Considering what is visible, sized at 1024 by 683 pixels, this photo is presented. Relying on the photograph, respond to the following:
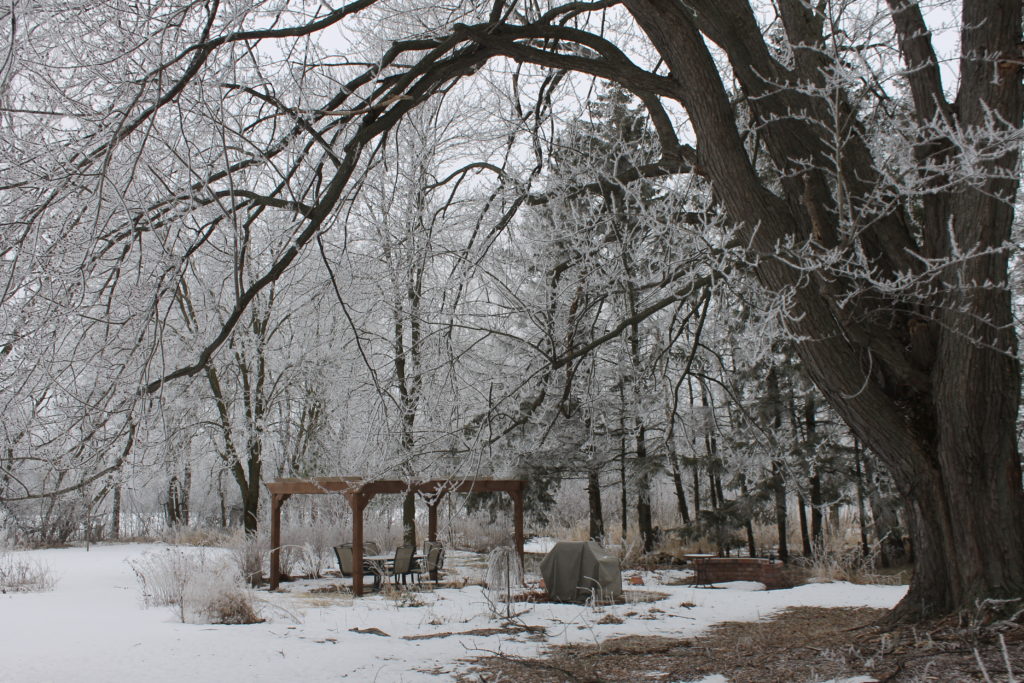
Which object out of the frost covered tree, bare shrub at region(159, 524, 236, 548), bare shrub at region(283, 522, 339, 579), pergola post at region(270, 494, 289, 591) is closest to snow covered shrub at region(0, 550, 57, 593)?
pergola post at region(270, 494, 289, 591)

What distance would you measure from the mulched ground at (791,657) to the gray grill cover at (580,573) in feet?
7.08

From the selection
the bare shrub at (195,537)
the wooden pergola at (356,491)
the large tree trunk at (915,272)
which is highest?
the large tree trunk at (915,272)

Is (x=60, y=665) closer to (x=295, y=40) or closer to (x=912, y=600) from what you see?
(x=295, y=40)

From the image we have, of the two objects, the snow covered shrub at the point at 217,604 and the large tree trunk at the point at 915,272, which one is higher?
the large tree trunk at the point at 915,272

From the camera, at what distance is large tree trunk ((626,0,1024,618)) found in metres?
4.47

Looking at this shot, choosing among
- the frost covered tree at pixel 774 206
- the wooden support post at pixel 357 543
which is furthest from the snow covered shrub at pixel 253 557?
the frost covered tree at pixel 774 206

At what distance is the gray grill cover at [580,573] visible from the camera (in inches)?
374

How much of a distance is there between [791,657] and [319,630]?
172 inches

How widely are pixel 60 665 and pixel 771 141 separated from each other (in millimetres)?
6240

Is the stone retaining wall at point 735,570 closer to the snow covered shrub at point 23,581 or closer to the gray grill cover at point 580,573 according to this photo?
the gray grill cover at point 580,573

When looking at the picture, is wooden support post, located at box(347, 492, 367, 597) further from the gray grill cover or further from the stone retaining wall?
the stone retaining wall

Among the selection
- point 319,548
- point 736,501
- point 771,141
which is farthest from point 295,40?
point 319,548

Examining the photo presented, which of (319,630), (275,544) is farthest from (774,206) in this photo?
(275,544)

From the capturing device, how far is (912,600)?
5.24m
